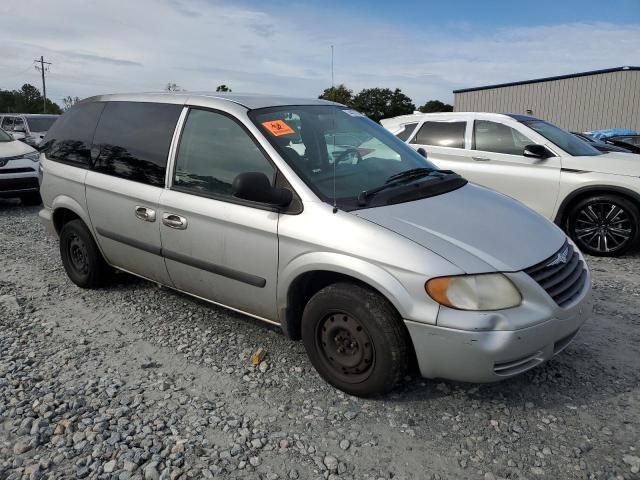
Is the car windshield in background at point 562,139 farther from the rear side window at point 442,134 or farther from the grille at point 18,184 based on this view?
the grille at point 18,184

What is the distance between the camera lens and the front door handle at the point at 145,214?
12.0 feet

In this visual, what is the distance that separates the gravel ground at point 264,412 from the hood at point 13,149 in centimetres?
588

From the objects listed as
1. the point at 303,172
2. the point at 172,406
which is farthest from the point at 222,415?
the point at 303,172

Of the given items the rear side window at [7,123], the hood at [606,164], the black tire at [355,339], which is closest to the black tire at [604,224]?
the hood at [606,164]

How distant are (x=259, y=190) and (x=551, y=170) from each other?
14.7 feet

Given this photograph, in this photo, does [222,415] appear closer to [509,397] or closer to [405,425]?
[405,425]

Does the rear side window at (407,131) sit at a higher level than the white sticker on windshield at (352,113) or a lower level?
lower

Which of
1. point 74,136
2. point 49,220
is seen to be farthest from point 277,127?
point 49,220

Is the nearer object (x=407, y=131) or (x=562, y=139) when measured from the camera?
(x=562, y=139)

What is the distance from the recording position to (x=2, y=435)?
265cm

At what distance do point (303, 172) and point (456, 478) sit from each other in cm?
183

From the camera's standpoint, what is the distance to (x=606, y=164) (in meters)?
5.90

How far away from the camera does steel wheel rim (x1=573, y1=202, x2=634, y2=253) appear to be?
5.75 m

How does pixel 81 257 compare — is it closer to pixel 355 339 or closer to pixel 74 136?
pixel 74 136
